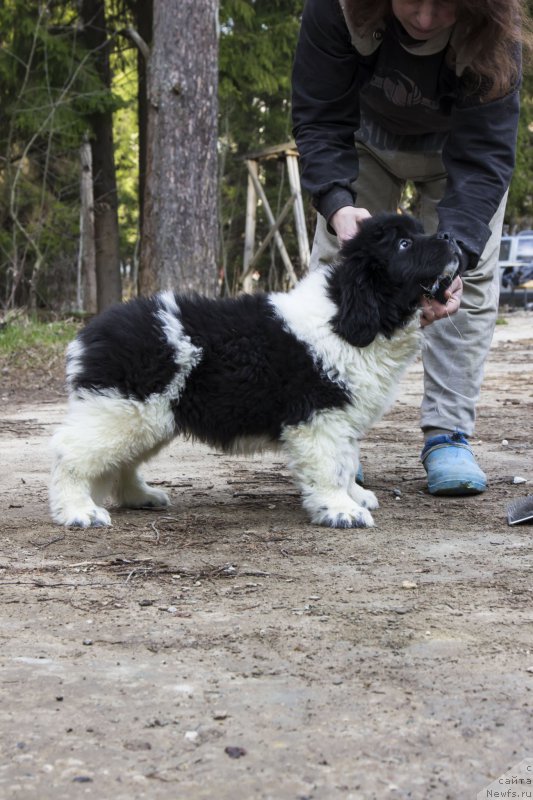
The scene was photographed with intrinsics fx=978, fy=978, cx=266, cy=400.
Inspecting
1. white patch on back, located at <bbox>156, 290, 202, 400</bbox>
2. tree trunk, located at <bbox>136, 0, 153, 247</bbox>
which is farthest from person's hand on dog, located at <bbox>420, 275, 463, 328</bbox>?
tree trunk, located at <bbox>136, 0, 153, 247</bbox>

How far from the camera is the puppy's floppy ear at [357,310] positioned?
385cm

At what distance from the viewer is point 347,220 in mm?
4055

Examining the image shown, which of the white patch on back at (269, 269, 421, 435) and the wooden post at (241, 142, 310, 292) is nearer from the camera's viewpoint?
the white patch on back at (269, 269, 421, 435)

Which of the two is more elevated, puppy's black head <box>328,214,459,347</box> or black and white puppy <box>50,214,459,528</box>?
puppy's black head <box>328,214,459,347</box>

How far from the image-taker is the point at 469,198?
4176mm

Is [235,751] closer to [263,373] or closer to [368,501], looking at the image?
[263,373]

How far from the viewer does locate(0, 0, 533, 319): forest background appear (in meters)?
10.3

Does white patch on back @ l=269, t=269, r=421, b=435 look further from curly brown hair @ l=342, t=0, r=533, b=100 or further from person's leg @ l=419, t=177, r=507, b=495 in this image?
curly brown hair @ l=342, t=0, r=533, b=100

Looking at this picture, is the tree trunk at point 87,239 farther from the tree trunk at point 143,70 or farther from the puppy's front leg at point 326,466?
the puppy's front leg at point 326,466

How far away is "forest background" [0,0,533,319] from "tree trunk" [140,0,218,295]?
0.01 meters

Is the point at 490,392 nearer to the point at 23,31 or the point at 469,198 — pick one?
the point at 469,198

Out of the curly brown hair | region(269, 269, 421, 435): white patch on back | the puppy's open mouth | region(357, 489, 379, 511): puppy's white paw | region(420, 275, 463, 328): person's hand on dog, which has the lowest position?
region(357, 489, 379, 511): puppy's white paw

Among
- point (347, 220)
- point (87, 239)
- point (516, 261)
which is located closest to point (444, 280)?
point (347, 220)

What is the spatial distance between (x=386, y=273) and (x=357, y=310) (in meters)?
0.18
